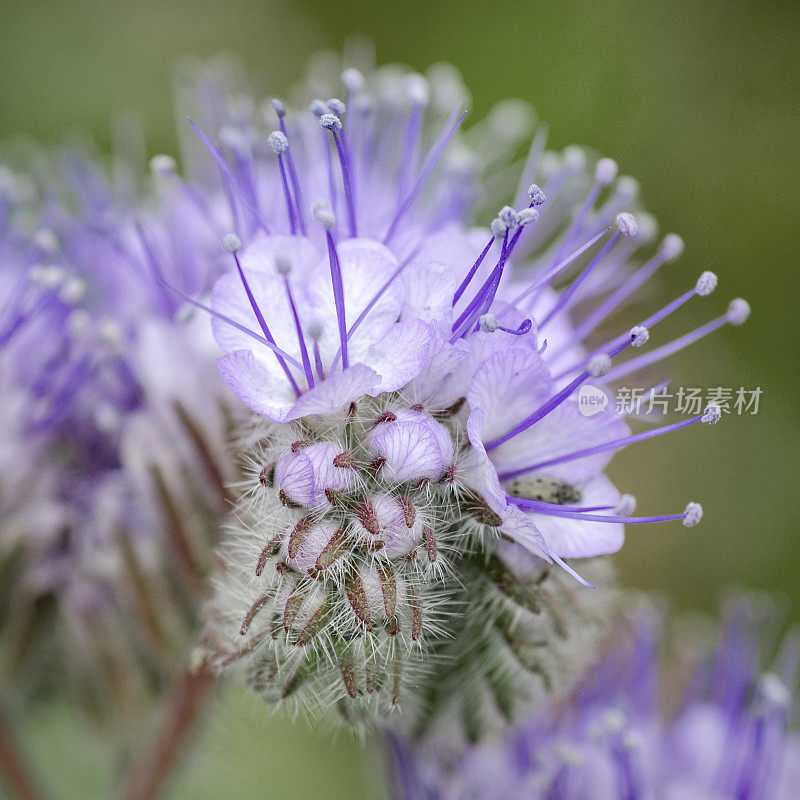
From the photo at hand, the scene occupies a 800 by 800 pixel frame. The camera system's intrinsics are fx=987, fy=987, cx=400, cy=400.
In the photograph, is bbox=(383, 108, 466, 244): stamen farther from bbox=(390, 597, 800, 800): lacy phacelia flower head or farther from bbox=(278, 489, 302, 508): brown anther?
bbox=(390, 597, 800, 800): lacy phacelia flower head

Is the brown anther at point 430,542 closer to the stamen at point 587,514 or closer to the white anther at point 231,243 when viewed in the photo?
the stamen at point 587,514

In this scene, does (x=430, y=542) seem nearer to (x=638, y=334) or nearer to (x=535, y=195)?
(x=638, y=334)

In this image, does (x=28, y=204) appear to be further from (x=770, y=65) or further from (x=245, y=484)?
(x=770, y=65)

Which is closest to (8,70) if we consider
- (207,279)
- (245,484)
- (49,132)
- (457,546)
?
(49,132)

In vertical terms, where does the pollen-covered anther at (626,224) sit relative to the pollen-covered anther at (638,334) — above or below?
above

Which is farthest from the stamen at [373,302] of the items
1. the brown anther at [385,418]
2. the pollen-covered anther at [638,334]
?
the pollen-covered anther at [638,334]
